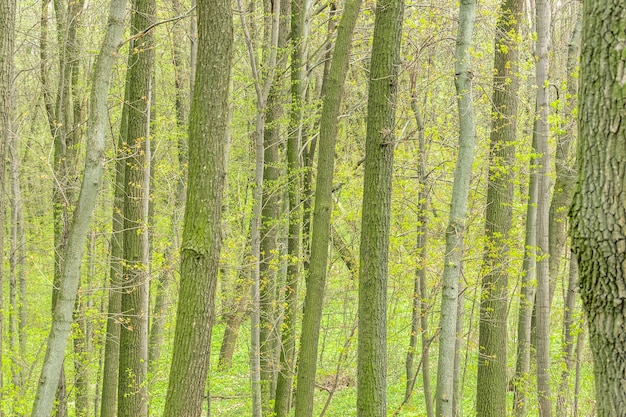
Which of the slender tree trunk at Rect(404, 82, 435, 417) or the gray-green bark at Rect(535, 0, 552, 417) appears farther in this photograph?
the slender tree trunk at Rect(404, 82, 435, 417)

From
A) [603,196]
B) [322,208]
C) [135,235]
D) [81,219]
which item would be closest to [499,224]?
[322,208]

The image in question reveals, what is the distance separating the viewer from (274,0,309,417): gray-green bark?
35.7ft

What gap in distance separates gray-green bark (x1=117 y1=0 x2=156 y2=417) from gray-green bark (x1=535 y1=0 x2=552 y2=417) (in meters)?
5.06

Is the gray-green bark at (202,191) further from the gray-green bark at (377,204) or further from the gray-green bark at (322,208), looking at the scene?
the gray-green bark at (322,208)

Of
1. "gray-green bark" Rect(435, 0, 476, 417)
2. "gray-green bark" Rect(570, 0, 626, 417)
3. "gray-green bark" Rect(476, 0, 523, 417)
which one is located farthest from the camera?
"gray-green bark" Rect(476, 0, 523, 417)

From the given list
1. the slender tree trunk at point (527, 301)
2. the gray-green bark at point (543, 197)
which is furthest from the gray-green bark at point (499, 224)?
the gray-green bark at point (543, 197)

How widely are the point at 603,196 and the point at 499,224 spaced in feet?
26.6

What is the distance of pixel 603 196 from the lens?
2172 mm

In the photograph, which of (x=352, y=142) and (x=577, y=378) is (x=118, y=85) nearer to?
(x=352, y=142)

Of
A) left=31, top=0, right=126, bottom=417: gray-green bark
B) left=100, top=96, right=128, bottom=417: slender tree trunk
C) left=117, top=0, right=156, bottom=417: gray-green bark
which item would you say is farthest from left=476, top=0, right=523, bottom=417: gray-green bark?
left=31, top=0, right=126, bottom=417: gray-green bark

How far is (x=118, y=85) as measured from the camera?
13.4 metres

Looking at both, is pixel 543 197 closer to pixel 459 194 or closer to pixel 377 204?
pixel 459 194

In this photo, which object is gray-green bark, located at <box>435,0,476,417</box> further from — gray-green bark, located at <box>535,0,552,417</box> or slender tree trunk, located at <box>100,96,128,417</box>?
slender tree trunk, located at <box>100,96,128,417</box>

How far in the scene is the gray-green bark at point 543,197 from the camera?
8.77 metres
